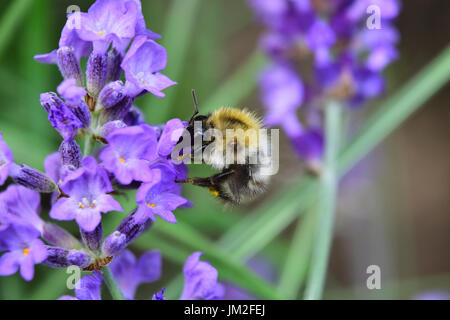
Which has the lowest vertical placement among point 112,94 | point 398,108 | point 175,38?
point 112,94

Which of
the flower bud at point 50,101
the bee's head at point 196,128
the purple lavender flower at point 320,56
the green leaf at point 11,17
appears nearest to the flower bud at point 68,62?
the flower bud at point 50,101

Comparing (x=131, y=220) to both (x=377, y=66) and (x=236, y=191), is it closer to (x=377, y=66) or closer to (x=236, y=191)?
(x=236, y=191)

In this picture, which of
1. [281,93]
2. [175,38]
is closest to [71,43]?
[281,93]

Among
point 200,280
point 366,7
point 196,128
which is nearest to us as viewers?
point 200,280

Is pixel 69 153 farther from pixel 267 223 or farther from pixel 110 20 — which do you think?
pixel 267 223

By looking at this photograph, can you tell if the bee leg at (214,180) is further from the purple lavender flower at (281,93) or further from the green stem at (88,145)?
the purple lavender flower at (281,93)

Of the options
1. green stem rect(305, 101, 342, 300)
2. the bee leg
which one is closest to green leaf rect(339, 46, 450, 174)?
green stem rect(305, 101, 342, 300)
